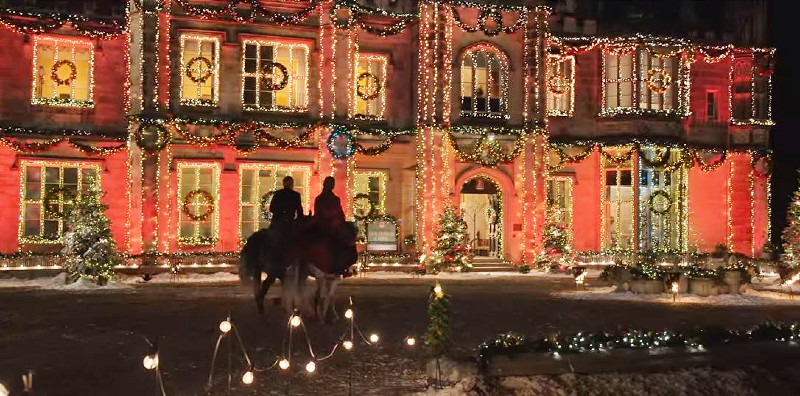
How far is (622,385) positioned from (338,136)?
63.5 feet

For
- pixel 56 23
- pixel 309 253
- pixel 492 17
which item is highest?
pixel 492 17

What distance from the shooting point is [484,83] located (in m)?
29.1

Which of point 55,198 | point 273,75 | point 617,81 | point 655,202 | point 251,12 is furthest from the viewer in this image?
point 655,202

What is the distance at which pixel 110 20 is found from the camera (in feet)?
88.7

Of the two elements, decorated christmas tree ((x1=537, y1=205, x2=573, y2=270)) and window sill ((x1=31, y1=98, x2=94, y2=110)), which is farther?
decorated christmas tree ((x1=537, y1=205, x2=573, y2=270))

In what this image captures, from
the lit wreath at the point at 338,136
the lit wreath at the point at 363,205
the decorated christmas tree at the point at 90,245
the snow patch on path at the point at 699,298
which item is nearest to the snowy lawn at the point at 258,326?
the snow patch on path at the point at 699,298

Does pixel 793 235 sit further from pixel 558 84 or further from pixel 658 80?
pixel 558 84

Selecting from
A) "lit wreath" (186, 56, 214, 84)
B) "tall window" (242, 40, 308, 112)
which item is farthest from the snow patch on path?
"lit wreath" (186, 56, 214, 84)

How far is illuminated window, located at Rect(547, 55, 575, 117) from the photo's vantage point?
30891 mm

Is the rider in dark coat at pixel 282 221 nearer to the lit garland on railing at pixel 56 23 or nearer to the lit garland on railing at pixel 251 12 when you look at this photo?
the lit garland on railing at pixel 251 12

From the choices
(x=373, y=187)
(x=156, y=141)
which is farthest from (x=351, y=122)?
(x=156, y=141)

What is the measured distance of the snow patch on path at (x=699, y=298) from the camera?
703 inches

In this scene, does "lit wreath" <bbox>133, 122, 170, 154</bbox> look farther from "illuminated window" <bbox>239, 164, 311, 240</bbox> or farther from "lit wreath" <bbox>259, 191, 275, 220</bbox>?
"lit wreath" <bbox>259, 191, 275, 220</bbox>

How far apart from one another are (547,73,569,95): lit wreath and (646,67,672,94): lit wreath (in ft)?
10.4
